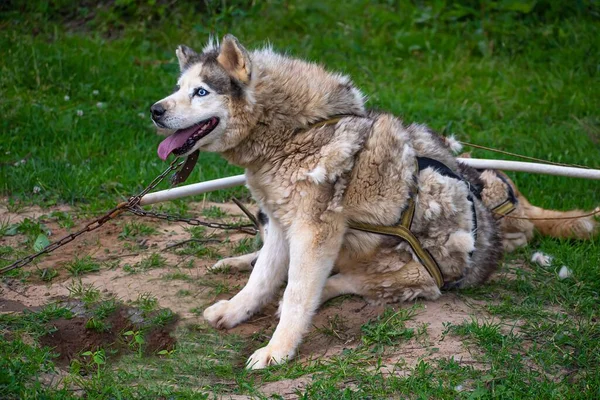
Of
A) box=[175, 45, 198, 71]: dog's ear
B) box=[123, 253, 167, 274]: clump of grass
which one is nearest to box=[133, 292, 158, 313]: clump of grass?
box=[123, 253, 167, 274]: clump of grass

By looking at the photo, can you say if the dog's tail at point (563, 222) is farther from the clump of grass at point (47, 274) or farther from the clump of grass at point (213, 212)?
the clump of grass at point (47, 274)

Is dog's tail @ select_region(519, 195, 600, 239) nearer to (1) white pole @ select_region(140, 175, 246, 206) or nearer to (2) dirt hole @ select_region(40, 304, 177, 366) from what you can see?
(1) white pole @ select_region(140, 175, 246, 206)

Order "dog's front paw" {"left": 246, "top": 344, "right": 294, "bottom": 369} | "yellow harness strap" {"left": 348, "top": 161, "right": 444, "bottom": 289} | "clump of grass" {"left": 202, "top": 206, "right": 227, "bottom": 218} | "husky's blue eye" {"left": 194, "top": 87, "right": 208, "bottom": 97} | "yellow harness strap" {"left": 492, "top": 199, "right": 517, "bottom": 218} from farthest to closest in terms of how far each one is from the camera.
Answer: "clump of grass" {"left": 202, "top": 206, "right": 227, "bottom": 218}
"yellow harness strap" {"left": 492, "top": 199, "right": 517, "bottom": 218}
"yellow harness strap" {"left": 348, "top": 161, "right": 444, "bottom": 289}
"husky's blue eye" {"left": 194, "top": 87, "right": 208, "bottom": 97}
"dog's front paw" {"left": 246, "top": 344, "right": 294, "bottom": 369}

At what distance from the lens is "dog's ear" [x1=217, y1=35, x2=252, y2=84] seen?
4410 millimetres

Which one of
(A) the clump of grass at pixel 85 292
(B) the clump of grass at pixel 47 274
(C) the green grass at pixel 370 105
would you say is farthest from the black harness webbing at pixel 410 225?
(B) the clump of grass at pixel 47 274

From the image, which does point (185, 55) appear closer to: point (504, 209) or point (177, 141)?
point (177, 141)

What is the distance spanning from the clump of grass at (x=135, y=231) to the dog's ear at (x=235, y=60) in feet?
6.04

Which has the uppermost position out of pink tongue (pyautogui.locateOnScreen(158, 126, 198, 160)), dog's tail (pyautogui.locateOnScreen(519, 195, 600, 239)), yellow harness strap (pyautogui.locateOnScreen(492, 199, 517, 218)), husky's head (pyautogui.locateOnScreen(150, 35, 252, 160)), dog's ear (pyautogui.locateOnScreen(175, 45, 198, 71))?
dog's ear (pyautogui.locateOnScreen(175, 45, 198, 71))

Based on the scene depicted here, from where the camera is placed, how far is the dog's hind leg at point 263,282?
15.6 ft

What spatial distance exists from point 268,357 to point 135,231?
2052mm

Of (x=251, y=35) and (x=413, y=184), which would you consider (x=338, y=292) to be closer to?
(x=413, y=184)

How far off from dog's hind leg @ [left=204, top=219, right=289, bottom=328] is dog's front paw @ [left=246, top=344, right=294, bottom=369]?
516mm

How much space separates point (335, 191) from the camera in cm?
445

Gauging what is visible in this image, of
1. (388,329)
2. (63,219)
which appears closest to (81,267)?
(63,219)
